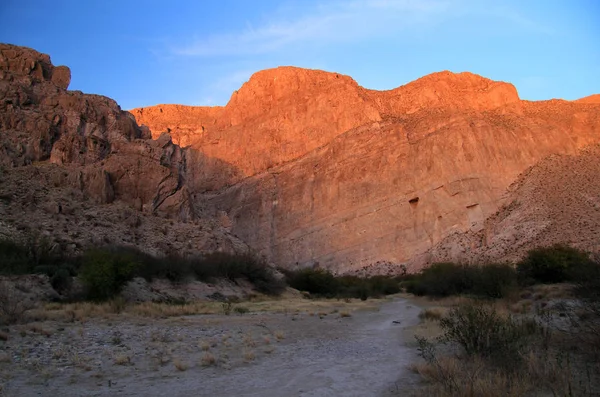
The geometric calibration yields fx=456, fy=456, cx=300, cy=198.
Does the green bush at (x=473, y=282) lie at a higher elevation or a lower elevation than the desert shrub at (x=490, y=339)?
lower

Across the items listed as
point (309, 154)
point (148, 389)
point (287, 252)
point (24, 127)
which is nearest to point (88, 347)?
point (148, 389)

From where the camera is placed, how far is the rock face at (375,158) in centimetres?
5741

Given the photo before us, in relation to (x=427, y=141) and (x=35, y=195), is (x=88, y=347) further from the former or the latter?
(x=427, y=141)

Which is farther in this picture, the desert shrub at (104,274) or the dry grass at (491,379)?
the desert shrub at (104,274)

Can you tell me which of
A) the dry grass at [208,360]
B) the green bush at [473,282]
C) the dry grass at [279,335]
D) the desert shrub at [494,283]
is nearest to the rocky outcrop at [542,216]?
the green bush at [473,282]

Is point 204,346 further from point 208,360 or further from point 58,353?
point 58,353

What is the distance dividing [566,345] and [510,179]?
2078 inches

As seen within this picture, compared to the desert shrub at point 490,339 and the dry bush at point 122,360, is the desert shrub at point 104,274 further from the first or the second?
the desert shrub at point 490,339

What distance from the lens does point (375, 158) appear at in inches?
2534

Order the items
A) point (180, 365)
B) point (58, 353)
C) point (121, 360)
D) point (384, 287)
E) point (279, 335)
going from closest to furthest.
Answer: point (180, 365) < point (121, 360) < point (58, 353) < point (279, 335) < point (384, 287)

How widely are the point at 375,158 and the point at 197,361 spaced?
2251 inches

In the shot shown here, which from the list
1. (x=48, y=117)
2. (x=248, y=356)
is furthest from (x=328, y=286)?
(x=248, y=356)

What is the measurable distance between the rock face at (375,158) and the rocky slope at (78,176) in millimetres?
22580

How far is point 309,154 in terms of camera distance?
7188 centimetres
